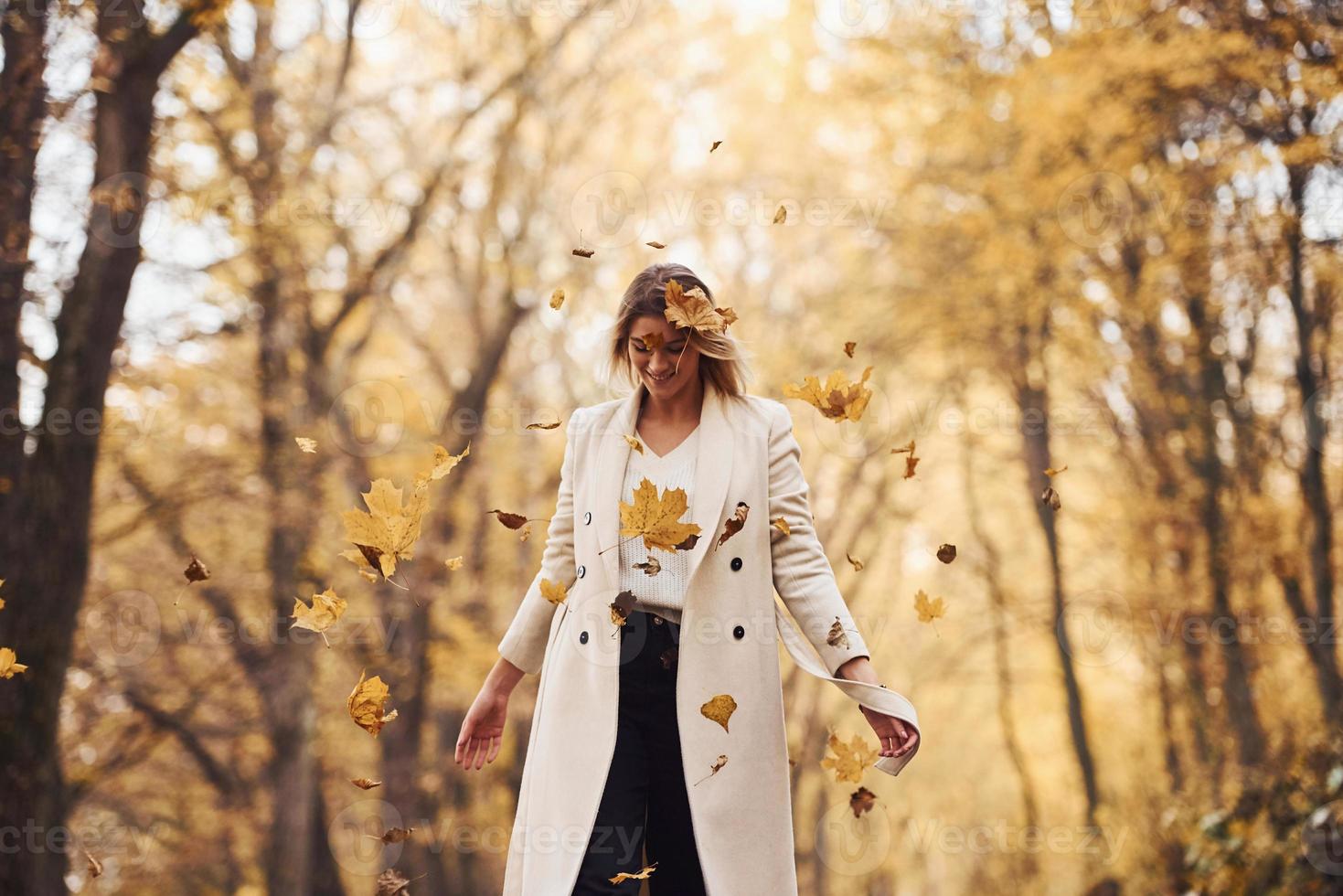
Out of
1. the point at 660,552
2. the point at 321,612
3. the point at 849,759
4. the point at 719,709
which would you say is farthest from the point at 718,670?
the point at 321,612

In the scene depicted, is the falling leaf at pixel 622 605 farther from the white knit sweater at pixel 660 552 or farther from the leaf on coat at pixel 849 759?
the leaf on coat at pixel 849 759

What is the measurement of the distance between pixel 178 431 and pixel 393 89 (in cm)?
399

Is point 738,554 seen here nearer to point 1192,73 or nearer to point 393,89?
point 1192,73

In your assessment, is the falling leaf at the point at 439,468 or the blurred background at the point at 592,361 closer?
the falling leaf at the point at 439,468

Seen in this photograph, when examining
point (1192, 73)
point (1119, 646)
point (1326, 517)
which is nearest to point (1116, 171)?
point (1192, 73)

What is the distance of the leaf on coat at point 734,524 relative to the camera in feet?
9.50

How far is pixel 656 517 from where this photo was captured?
113 inches

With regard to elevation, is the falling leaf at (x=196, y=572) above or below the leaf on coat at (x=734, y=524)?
below

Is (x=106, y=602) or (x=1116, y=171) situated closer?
(x=1116, y=171)

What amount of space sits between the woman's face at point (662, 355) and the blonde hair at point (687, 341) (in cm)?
2

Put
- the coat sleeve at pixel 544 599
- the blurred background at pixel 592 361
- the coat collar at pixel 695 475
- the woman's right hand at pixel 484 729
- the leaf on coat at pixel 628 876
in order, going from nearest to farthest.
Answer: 1. the leaf on coat at pixel 628 876
2. the coat collar at pixel 695 475
3. the woman's right hand at pixel 484 729
4. the coat sleeve at pixel 544 599
5. the blurred background at pixel 592 361

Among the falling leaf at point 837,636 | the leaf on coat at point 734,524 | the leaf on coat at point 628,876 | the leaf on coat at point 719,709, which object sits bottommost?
the leaf on coat at point 628,876

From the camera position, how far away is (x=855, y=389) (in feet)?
10.9

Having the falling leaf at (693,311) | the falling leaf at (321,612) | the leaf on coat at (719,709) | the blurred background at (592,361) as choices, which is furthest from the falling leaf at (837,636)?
the blurred background at (592,361)
